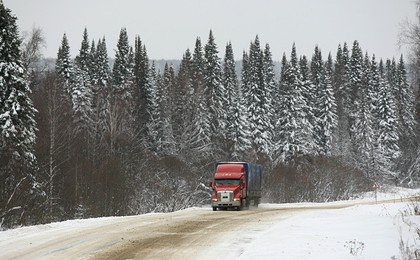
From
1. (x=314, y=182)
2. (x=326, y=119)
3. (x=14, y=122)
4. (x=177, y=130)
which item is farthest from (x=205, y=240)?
(x=326, y=119)

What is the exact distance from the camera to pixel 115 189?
3206 centimetres

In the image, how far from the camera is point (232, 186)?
100ft

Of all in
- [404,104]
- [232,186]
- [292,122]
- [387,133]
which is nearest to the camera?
[232,186]

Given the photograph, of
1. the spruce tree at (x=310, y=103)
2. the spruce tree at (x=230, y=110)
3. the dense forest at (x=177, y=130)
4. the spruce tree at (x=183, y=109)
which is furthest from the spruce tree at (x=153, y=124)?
the spruce tree at (x=310, y=103)

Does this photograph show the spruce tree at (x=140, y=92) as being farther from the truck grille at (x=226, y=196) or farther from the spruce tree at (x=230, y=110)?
the truck grille at (x=226, y=196)

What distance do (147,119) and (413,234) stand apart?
168ft

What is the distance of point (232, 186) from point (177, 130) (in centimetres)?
3000

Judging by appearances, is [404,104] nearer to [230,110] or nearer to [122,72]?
[230,110]

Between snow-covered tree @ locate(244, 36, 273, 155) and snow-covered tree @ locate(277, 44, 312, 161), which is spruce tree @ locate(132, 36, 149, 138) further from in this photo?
snow-covered tree @ locate(277, 44, 312, 161)

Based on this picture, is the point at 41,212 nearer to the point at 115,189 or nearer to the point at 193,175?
the point at 115,189

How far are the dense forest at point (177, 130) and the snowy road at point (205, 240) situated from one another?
6.27m

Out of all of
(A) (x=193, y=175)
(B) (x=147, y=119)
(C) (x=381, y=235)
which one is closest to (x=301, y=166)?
(A) (x=193, y=175)

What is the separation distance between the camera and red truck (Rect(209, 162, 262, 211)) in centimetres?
3023

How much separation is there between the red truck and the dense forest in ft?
15.8
